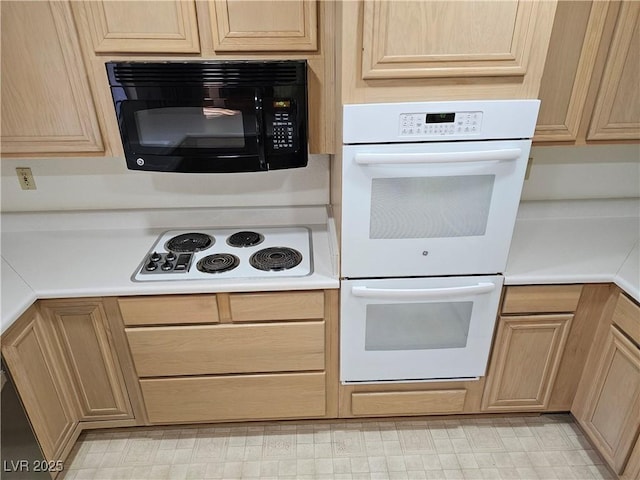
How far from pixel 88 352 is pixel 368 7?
1.57m

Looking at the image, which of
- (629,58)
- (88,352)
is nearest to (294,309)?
(88,352)

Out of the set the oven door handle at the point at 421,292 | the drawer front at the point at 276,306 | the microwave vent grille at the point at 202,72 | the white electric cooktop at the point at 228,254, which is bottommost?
the drawer front at the point at 276,306

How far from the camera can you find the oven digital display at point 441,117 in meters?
1.30

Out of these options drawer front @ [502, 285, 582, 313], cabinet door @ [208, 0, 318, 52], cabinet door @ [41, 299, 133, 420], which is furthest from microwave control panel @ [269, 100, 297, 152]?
drawer front @ [502, 285, 582, 313]

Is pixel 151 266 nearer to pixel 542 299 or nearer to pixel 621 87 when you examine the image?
pixel 542 299

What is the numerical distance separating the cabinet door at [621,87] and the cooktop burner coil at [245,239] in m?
1.38

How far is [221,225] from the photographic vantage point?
80.5 inches

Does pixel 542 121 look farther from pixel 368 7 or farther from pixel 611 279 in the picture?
pixel 368 7

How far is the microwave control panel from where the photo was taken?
151 cm

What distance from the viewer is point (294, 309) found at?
5.32 feet

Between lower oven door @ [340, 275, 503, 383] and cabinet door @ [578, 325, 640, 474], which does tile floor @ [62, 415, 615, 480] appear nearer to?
cabinet door @ [578, 325, 640, 474]

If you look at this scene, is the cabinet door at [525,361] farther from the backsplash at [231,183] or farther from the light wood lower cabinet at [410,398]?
the backsplash at [231,183]

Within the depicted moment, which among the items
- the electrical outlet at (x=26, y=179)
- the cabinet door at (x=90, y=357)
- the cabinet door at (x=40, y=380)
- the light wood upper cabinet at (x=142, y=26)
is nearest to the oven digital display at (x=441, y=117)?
the light wood upper cabinet at (x=142, y=26)

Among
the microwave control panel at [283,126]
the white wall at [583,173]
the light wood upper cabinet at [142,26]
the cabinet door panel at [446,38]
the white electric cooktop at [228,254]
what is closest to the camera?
the cabinet door panel at [446,38]
